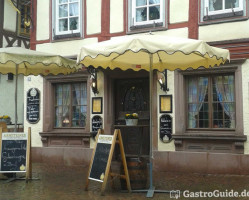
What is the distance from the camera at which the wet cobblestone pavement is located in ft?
23.8

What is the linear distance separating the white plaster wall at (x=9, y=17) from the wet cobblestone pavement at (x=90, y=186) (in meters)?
7.68

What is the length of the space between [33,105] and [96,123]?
7.76ft

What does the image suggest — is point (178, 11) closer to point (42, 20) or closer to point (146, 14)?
point (146, 14)

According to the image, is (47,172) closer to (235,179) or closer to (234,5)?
(235,179)

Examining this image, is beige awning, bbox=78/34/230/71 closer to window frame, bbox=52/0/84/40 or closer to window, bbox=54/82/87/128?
window, bbox=54/82/87/128

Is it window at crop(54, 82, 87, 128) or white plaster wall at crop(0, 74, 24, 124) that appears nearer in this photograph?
window at crop(54, 82, 87, 128)

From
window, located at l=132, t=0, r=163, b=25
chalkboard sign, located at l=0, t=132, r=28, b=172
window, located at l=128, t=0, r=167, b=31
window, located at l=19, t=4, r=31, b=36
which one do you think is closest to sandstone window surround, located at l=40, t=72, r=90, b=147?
window, located at l=128, t=0, r=167, b=31

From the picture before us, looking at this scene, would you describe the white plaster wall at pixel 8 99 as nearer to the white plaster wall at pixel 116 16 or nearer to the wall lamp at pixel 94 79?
the wall lamp at pixel 94 79

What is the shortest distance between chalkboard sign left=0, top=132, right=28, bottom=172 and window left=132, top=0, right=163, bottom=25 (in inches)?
183

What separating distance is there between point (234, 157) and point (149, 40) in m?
4.31

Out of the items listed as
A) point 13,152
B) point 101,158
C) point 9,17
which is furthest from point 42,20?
point 101,158

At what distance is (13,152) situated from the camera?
29.1 feet

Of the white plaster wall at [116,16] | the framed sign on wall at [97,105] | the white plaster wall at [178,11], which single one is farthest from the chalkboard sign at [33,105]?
the white plaster wall at [178,11]

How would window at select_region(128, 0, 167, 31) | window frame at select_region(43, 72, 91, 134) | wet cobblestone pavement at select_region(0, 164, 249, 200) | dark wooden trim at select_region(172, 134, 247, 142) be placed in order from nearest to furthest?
1. wet cobblestone pavement at select_region(0, 164, 249, 200)
2. dark wooden trim at select_region(172, 134, 247, 142)
3. window at select_region(128, 0, 167, 31)
4. window frame at select_region(43, 72, 91, 134)
